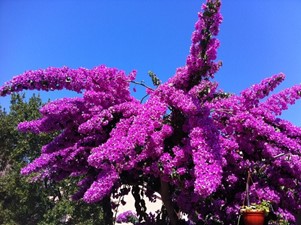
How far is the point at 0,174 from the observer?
17.5 m

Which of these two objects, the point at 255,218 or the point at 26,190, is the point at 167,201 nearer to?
the point at 255,218

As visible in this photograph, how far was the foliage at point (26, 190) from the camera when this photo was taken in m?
16.0

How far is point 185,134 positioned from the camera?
23.4 feet

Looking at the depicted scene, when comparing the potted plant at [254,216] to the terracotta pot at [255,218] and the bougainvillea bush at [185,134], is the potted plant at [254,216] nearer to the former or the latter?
the terracotta pot at [255,218]

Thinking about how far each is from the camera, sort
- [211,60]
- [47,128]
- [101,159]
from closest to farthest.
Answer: [101,159] < [211,60] < [47,128]

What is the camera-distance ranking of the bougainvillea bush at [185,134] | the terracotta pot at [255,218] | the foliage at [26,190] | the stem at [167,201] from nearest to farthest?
1. the terracotta pot at [255,218]
2. the bougainvillea bush at [185,134]
3. the stem at [167,201]
4. the foliage at [26,190]

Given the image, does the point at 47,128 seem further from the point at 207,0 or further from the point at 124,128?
the point at 207,0

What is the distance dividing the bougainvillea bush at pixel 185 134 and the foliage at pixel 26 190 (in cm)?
839

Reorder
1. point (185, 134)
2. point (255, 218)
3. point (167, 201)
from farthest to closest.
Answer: point (167, 201)
point (185, 134)
point (255, 218)

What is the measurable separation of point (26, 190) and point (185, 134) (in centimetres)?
1152

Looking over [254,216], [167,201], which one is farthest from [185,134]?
[254,216]

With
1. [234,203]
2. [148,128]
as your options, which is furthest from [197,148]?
[234,203]

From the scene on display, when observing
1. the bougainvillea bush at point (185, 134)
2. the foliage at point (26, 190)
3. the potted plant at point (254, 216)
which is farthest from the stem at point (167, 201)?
the foliage at point (26, 190)

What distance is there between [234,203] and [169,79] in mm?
2624
